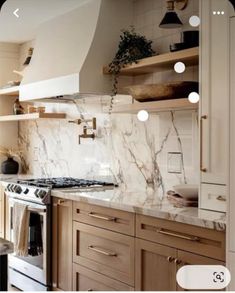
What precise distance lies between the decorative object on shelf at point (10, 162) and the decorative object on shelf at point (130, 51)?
5.75 ft

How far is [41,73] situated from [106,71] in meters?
0.69

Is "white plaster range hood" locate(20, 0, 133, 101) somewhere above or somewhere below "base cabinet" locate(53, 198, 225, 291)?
above

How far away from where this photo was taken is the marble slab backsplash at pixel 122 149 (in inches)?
115

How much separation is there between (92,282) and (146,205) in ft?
2.18

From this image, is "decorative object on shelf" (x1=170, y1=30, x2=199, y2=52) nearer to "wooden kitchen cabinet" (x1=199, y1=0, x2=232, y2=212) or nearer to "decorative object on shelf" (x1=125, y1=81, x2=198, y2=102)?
"decorative object on shelf" (x1=125, y1=81, x2=198, y2=102)

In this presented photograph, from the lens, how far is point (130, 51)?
10.1ft

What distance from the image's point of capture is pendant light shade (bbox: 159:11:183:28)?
283 cm

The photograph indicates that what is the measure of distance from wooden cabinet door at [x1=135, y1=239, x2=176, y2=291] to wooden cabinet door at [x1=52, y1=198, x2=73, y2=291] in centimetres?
71

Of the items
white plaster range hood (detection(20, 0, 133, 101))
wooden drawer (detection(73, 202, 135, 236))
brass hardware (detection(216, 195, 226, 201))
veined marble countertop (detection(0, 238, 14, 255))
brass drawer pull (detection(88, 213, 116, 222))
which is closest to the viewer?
veined marble countertop (detection(0, 238, 14, 255))

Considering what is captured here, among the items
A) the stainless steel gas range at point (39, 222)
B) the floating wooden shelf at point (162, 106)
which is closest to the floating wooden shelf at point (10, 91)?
the stainless steel gas range at point (39, 222)

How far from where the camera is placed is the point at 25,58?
178 inches

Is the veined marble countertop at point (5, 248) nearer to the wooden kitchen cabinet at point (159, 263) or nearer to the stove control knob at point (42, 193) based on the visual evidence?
the wooden kitchen cabinet at point (159, 263)
